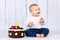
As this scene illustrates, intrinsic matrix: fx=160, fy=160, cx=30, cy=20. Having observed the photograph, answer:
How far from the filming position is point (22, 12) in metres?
1.16

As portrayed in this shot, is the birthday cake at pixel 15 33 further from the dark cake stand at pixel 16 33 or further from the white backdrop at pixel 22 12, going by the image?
the white backdrop at pixel 22 12

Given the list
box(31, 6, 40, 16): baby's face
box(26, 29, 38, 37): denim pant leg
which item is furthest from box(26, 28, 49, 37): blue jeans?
box(31, 6, 40, 16): baby's face

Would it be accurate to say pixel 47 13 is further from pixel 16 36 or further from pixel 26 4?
pixel 16 36

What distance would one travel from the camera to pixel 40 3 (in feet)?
3.84

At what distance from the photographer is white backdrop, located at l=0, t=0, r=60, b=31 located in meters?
1.16

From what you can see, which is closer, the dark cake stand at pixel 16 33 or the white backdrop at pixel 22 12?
the dark cake stand at pixel 16 33

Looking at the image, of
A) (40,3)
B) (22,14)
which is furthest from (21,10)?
(40,3)

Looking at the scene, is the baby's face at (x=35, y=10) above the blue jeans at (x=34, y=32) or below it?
above

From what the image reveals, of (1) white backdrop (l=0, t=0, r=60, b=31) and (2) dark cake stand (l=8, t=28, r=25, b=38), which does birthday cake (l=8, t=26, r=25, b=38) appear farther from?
(1) white backdrop (l=0, t=0, r=60, b=31)

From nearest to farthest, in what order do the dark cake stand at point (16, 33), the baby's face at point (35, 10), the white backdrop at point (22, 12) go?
the dark cake stand at point (16, 33)
the baby's face at point (35, 10)
the white backdrop at point (22, 12)

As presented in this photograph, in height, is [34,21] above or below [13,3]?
below

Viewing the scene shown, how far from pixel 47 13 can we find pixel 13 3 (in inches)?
10.2

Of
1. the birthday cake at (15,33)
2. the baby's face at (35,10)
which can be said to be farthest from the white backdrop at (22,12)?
the birthday cake at (15,33)

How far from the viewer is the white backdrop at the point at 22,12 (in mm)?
1164
